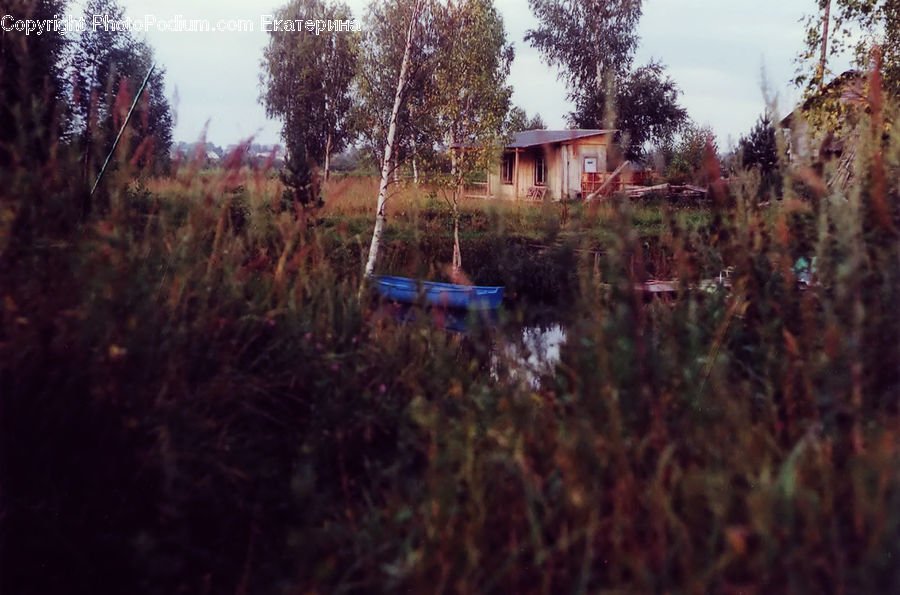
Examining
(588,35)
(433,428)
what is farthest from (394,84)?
(588,35)

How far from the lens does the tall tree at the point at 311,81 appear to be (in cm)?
3538

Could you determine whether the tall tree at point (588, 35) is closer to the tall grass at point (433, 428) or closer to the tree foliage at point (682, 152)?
the tree foliage at point (682, 152)

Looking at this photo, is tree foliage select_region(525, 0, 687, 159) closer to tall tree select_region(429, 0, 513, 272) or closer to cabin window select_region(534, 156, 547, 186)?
cabin window select_region(534, 156, 547, 186)

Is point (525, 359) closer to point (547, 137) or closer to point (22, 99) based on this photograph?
point (22, 99)

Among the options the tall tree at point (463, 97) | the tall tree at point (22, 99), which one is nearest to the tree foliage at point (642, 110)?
the tall tree at point (463, 97)

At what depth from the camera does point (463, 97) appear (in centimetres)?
1683

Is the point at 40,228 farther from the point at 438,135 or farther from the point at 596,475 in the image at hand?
the point at 438,135

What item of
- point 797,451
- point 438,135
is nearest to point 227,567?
point 797,451

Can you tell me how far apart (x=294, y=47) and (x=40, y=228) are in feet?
119

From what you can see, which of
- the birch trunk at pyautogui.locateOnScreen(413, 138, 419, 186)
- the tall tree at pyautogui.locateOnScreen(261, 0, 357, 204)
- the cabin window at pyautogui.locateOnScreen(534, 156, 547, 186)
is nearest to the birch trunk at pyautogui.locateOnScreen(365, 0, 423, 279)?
the birch trunk at pyautogui.locateOnScreen(413, 138, 419, 186)

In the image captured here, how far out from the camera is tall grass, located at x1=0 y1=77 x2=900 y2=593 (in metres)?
1.90

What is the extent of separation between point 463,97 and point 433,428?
15.2m

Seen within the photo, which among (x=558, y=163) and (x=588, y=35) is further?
(x=588, y=35)

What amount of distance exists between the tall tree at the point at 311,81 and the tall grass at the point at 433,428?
33448 mm
